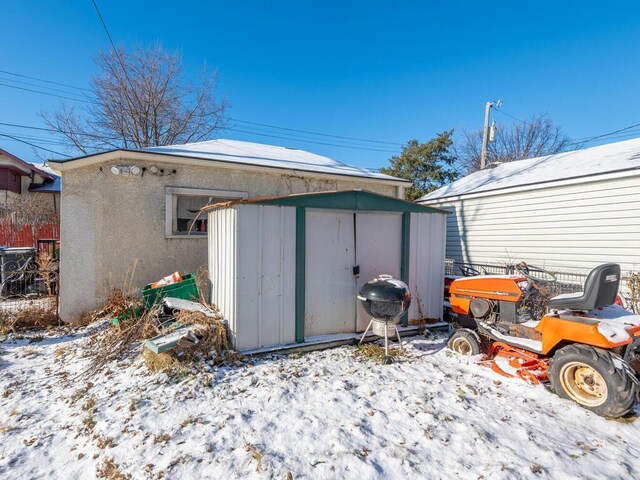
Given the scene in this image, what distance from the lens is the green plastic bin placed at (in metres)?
5.03

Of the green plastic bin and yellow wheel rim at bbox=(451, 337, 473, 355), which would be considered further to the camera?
the green plastic bin

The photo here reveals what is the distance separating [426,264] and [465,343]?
139 cm

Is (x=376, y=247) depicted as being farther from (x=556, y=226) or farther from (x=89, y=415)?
(x=556, y=226)

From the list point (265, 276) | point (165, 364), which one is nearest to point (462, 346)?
point (265, 276)

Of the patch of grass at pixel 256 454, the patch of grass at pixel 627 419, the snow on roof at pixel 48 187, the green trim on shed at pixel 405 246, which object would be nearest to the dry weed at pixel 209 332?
the patch of grass at pixel 256 454

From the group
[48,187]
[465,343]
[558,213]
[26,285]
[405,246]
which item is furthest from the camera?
[48,187]

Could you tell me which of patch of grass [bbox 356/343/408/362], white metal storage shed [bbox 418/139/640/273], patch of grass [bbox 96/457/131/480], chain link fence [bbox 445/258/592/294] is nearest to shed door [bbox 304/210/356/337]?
patch of grass [bbox 356/343/408/362]

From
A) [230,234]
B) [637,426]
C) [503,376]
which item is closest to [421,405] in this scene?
[503,376]

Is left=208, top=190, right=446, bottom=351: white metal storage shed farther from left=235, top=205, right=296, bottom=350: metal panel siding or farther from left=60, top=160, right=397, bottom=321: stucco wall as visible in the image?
left=60, top=160, right=397, bottom=321: stucco wall

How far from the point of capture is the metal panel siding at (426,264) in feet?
16.8

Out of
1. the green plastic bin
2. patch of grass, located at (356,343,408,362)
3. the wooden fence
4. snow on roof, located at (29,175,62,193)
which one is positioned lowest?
patch of grass, located at (356,343,408,362)

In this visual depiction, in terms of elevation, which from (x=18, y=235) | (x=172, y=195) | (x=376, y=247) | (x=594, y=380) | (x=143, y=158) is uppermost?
(x=143, y=158)

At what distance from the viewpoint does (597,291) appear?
3.08 metres

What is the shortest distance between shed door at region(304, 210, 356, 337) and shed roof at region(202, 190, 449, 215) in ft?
0.53
